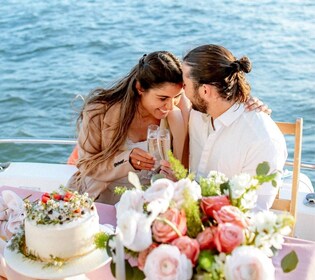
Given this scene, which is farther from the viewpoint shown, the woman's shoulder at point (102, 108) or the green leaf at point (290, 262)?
the woman's shoulder at point (102, 108)

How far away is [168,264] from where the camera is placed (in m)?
1.56

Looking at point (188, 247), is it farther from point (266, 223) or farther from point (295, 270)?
point (295, 270)

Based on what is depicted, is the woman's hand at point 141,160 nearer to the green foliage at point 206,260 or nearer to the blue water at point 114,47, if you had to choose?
the green foliage at point 206,260

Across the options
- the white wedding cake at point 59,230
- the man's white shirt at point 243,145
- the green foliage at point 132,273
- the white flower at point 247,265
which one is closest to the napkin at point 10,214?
the white wedding cake at point 59,230

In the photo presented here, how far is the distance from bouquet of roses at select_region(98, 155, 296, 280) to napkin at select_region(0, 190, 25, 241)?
0.70 meters

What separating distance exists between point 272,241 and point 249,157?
3.75ft

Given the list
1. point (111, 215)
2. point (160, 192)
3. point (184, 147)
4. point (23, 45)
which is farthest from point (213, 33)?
point (160, 192)

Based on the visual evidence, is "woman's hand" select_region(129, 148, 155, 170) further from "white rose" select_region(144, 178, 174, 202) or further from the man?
"white rose" select_region(144, 178, 174, 202)

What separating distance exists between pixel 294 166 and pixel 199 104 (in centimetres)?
48

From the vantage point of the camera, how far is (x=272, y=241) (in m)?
1.59

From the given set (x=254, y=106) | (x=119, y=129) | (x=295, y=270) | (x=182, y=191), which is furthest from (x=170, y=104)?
(x=182, y=191)

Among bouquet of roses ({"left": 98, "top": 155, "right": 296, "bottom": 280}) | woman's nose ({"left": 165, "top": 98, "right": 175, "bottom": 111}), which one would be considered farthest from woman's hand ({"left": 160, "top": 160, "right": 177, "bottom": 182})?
bouquet of roses ({"left": 98, "top": 155, "right": 296, "bottom": 280})

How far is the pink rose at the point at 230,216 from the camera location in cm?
162

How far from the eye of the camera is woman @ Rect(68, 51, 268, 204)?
2.92 meters
